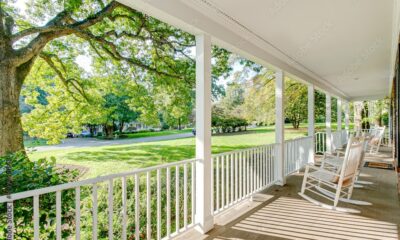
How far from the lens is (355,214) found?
10.2 ft

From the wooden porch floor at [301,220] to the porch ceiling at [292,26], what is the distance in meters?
2.28

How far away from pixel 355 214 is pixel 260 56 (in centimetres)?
262

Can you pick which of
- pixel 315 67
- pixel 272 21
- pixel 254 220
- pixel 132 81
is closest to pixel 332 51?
pixel 315 67

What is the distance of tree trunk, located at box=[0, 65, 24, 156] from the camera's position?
3693 mm

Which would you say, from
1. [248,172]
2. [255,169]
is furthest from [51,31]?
[255,169]

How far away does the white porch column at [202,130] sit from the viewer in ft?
8.71

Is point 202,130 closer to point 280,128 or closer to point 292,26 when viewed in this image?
point 292,26

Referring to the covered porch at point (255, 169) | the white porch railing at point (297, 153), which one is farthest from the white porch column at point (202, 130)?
the white porch railing at point (297, 153)

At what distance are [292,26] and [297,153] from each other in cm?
341

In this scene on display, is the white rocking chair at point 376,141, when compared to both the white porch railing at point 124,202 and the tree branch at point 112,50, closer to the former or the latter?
the tree branch at point 112,50

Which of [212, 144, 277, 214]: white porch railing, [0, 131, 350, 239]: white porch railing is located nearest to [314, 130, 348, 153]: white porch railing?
[0, 131, 350, 239]: white porch railing

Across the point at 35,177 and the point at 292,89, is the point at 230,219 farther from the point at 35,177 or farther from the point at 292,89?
the point at 292,89

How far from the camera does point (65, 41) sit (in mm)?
5730

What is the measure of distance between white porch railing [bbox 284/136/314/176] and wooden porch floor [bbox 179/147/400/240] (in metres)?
1.18
